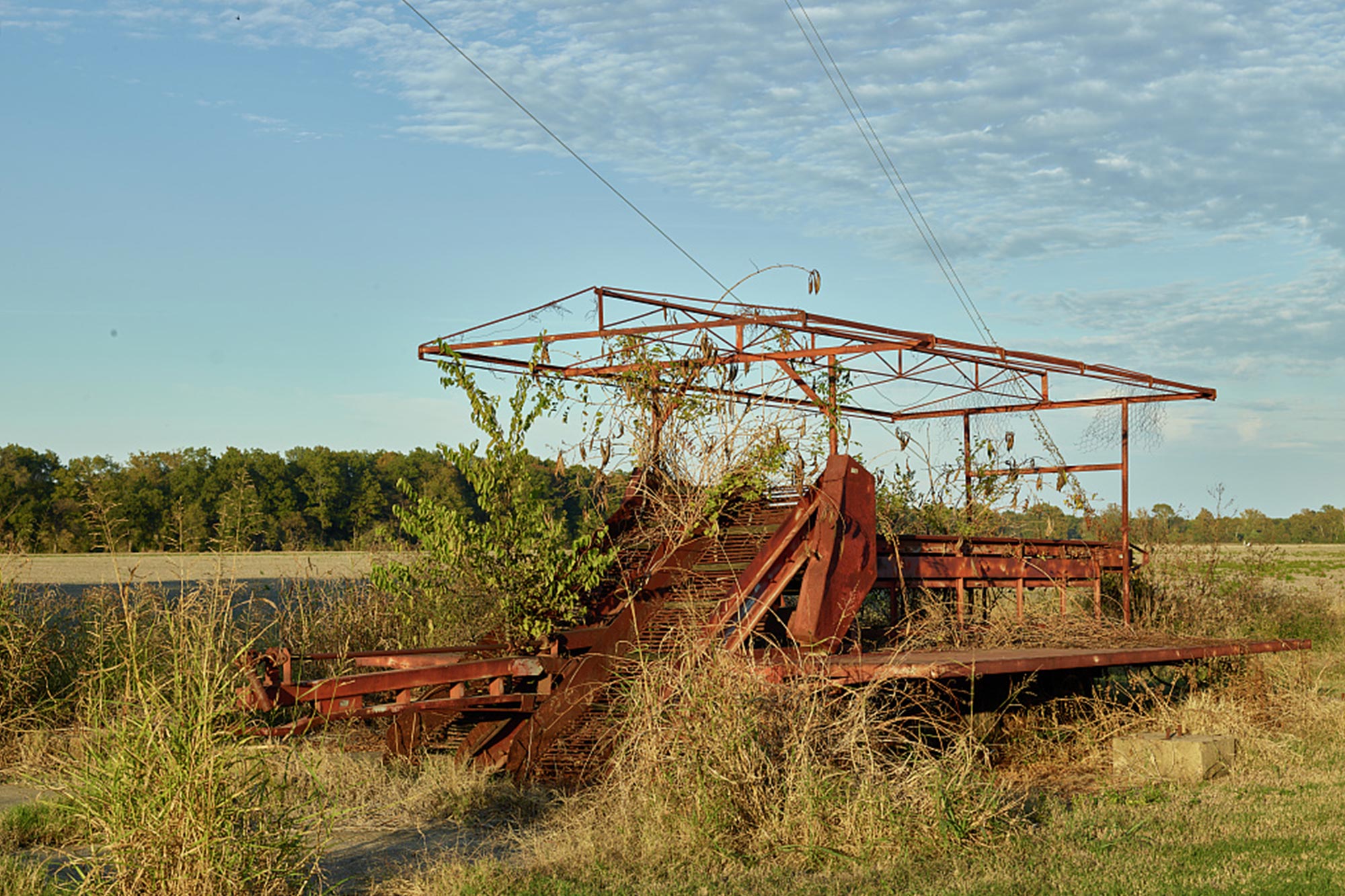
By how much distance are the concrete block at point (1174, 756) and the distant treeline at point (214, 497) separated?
4635mm

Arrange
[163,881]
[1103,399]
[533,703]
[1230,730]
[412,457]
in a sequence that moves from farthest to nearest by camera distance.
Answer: [412,457], [1103,399], [1230,730], [533,703], [163,881]

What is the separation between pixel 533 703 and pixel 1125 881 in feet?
13.1

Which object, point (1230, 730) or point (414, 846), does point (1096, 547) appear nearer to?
point (1230, 730)

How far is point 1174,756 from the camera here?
8680 mm

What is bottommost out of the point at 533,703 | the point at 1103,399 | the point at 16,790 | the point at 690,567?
the point at 16,790

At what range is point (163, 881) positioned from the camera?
4.93m

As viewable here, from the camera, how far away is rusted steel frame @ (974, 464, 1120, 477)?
11.7 meters

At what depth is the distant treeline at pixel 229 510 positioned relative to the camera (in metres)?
8.02

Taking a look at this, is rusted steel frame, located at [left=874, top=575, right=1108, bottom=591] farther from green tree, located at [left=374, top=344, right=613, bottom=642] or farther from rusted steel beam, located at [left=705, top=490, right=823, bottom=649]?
green tree, located at [left=374, top=344, right=613, bottom=642]

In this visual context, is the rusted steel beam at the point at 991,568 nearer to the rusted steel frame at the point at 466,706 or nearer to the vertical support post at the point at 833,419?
the vertical support post at the point at 833,419

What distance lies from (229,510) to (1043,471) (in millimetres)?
8864

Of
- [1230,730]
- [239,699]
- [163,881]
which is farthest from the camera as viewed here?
[1230,730]

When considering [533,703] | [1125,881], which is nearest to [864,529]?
[533,703]

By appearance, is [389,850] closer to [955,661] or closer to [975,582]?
[955,661]
